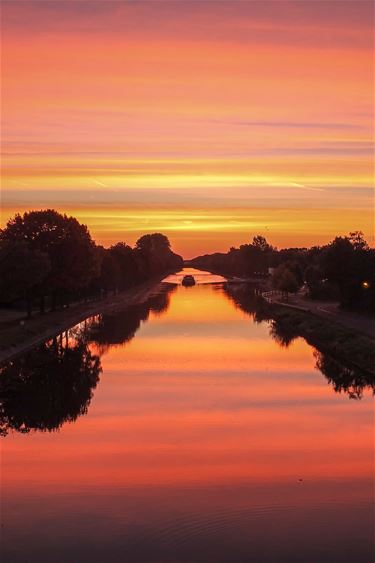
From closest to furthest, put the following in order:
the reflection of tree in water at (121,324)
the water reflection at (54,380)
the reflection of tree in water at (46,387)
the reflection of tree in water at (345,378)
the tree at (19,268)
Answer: the reflection of tree in water at (46,387) < the water reflection at (54,380) < the reflection of tree in water at (345,378) < the tree at (19,268) < the reflection of tree in water at (121,324)

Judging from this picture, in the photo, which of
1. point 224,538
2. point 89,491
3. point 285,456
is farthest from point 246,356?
point 224,538

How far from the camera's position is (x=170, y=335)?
61.4m

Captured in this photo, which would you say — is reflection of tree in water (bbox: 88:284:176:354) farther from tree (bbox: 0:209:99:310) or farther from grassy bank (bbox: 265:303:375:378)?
grassy bank (bbox: 265:303:375:378)

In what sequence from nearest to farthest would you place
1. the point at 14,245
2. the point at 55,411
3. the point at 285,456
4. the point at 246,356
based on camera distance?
1. the point at 285,456
2. the point at 55,411
3. the point at 246,356
4. the point at 14,245

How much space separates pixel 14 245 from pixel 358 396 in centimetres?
3163

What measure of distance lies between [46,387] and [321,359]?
17384 mm

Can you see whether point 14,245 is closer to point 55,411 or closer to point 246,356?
point 246,356

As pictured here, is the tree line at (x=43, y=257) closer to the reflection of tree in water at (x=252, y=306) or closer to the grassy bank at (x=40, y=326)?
the grassy bank at (x=40, y=326)

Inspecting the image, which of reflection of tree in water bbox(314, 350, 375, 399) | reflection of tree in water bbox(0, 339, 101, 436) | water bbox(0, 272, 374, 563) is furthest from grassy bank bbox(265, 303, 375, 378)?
reflection of tree in water bbox(0, 339, 101, 436)

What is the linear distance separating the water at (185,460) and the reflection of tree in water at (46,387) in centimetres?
11

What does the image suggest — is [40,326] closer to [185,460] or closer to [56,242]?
[56,242]

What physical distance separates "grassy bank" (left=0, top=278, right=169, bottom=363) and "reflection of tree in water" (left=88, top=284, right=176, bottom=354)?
2.04m

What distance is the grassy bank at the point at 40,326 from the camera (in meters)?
47.9

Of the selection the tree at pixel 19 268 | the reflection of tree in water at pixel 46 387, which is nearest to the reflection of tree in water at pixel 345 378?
the reflection of tree in water at pixel 46 387
